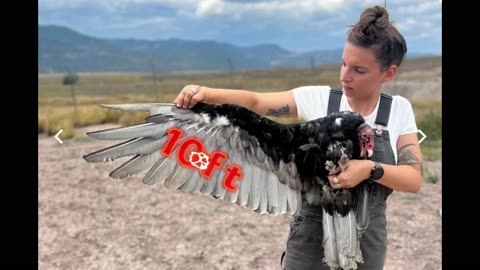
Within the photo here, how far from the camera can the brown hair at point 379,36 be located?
1.72 m

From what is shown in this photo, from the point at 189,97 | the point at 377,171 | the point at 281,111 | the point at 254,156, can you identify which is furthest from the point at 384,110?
the point at 189,97

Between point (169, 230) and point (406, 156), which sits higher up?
point (406, 156)

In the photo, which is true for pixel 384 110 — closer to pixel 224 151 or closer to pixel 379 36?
pixel 379 36

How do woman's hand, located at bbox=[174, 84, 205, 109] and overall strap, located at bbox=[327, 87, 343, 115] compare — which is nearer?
woman's hand, located at bbox=[174, 84, 205, 109]

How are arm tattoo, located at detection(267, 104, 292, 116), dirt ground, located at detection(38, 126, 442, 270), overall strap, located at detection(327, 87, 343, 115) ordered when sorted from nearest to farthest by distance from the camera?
overall strap, located at detection(327, 87, 343, 115) → arm tattoo, located at detection(267, 104, 292, 116) → dirt ground, located at detection(38, 126, 442, 270)

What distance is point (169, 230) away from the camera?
4816 millimetres

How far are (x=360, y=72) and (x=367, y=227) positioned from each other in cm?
61

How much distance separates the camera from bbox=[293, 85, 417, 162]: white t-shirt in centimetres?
187

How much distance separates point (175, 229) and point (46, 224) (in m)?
1.34

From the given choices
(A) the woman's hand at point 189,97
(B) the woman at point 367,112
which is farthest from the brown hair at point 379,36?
(A) the woman's hand at point 189,97

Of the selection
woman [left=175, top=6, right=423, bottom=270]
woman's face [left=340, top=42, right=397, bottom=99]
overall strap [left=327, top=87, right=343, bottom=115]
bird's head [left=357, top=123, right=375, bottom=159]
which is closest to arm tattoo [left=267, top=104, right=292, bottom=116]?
woman [left=175, top=6, right=423, bottom=270]

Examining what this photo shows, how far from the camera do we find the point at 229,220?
5.03 metres

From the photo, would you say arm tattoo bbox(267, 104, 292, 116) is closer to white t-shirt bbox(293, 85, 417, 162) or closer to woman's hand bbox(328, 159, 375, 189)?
white t-shirt bbox(293, 85, 417, 162)

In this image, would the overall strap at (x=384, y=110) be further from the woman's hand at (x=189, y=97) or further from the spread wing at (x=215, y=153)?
the woman's hand at (x=189, y=97)
